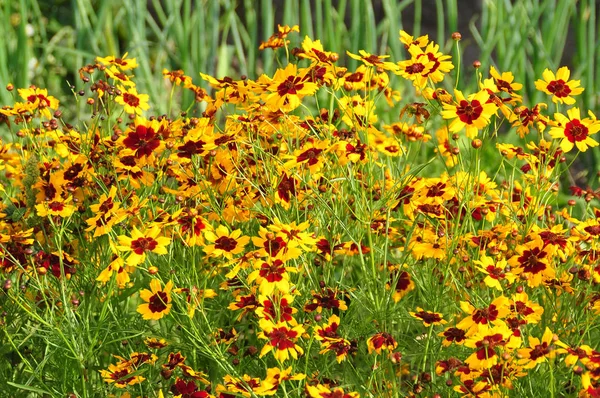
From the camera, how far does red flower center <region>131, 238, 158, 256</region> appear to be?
1745 mm

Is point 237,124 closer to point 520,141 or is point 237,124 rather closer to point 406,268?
point 406,268

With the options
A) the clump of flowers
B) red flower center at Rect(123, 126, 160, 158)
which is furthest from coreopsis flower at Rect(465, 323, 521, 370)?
red flower center at Rect(123, 126, 160, 158)

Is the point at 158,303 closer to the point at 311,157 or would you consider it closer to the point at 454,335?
the point at 311,157

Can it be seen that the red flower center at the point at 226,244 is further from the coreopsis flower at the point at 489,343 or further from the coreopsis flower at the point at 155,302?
the coreopsis flower at the point at 489,343

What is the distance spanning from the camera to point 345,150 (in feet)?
6.38

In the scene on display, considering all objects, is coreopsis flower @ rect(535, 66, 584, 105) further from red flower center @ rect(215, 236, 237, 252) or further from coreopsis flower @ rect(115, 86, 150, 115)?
coreopsis flower @ rect(115, 86, 150, 115)

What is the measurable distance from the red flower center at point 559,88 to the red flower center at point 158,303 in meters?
0.89

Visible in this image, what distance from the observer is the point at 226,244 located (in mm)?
1824

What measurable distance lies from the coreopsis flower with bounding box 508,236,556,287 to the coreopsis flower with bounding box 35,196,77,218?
0.89m

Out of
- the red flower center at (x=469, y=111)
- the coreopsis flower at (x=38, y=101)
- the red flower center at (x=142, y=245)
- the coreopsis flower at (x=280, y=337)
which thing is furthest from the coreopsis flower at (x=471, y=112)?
the coreopsis flower at (x=38, y=101)

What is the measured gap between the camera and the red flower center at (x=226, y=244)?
1.82 metres

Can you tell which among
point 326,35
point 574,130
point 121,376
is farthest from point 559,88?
point 326,35

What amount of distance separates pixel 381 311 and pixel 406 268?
0.56ft

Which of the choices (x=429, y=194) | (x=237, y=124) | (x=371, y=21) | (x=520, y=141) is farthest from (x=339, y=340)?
(x=520, y=141)
